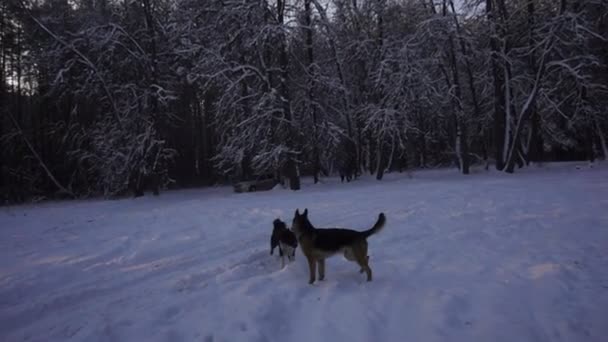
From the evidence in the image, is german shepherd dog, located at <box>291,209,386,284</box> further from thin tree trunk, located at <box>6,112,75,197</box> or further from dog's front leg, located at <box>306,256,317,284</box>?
thin tree trunk, located at <box>6,112,75,197</box>

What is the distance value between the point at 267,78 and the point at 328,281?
50.0 ft

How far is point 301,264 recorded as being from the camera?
20.5 ft

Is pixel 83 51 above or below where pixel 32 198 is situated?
above

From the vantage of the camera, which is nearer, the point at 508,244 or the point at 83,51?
the point at 508,244

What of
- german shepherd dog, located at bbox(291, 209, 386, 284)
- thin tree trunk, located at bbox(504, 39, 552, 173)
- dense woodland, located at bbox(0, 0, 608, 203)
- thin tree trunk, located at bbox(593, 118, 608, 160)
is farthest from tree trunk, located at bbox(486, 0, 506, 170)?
german shepherd dog, located at bbox(291, 209, 386, 284)

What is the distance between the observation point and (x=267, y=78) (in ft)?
61.5

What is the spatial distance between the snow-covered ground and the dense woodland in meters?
9.69

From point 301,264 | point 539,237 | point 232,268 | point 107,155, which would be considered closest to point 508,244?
point 539,237

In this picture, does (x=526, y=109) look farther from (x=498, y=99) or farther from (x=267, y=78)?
(x=267, y=78)

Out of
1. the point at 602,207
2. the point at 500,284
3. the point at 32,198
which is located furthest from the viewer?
the point at 32,198

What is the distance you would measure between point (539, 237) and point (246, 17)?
1644 cm

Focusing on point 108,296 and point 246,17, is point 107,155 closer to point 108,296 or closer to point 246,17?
point 246,17

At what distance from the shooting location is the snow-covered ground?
4.04 meters

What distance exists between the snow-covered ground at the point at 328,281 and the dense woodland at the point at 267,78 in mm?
9694
